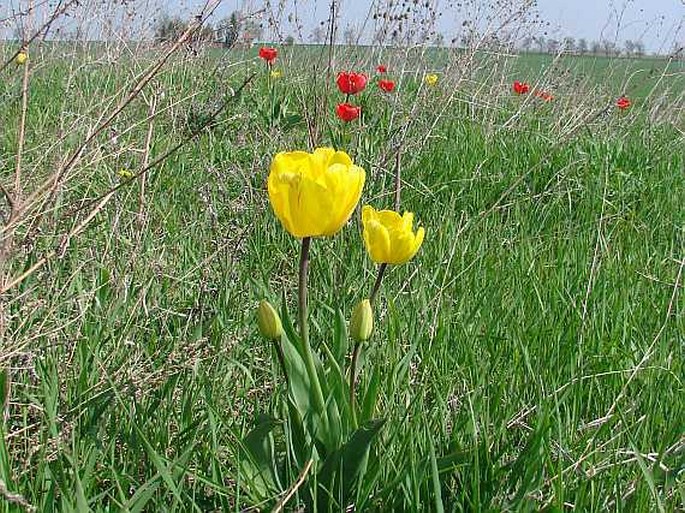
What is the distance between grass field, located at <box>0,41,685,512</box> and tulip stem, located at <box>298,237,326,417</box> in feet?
0.23

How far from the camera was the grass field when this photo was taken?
31.9 inches

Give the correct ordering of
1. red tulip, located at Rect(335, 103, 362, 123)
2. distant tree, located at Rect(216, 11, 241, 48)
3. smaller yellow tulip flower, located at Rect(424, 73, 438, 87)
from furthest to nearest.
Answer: smaller yellow tulip flower, located at Rect(424, 73, 438, 87)
red tulip, located at Rect(335, 103, 362, 123)
distant tree, located at Rect(216, 11, 241, 48)

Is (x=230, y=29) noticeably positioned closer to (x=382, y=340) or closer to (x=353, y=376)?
(x=382, y=340)

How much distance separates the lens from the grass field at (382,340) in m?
0.81

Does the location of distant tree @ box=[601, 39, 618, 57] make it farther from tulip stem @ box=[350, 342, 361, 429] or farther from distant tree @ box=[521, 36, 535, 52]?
tulip stem @ box=[350, 342, 361, 429]

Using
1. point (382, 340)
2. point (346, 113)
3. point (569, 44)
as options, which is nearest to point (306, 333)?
point (382, 340)

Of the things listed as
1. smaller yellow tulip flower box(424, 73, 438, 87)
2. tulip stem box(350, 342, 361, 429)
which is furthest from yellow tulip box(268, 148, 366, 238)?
smaller yellow tulip flower box(424, 73, 438, 87)

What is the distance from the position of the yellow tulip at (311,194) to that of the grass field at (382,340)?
0.20 metres

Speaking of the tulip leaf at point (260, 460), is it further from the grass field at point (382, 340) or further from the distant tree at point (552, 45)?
the distant tree at point (552, 45)

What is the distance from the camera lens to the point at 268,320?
743 millimetres

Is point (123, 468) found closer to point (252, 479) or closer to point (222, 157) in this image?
point (252, 479)

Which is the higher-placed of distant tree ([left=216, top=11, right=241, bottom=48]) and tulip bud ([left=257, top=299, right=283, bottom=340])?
distant tree ([left=216, top=11, right=241, bottom=48])

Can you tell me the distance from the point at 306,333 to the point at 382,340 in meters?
0.43

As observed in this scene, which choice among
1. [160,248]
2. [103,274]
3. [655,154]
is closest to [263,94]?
[655,154]
